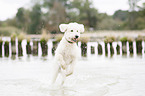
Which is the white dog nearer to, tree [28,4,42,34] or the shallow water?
the shallow water

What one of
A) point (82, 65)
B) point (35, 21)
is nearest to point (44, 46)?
point (82, 65)

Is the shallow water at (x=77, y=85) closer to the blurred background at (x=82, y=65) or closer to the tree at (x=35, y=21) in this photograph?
the blurred background at (x=82, y=65)

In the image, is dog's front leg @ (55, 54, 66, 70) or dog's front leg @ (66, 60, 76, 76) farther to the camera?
dog's front leg @ (66, 60, 76, 76)

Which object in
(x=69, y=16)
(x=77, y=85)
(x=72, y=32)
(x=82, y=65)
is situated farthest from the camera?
(x=69, y=16)

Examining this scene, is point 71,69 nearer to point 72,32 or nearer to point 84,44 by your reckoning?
point 72,32

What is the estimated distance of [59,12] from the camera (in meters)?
51.7

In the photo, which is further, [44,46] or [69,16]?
[69,16]

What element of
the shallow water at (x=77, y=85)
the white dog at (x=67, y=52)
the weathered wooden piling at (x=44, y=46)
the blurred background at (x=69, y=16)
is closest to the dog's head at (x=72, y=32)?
the white dog at (x=67, y=52)

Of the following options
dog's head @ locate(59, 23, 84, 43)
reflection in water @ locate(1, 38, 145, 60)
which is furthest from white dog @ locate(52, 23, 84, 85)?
reflection in water @ locate(1, 38, 145, 60)

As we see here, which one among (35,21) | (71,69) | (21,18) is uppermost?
(21,18)

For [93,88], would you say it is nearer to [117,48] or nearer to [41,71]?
[41,71]

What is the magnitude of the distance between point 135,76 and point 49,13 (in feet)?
153

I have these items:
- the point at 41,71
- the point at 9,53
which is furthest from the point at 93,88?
the point at 9,53

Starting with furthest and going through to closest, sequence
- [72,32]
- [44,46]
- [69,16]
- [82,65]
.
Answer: [69,16]
[44,46]
[82,65]
[72,32]
